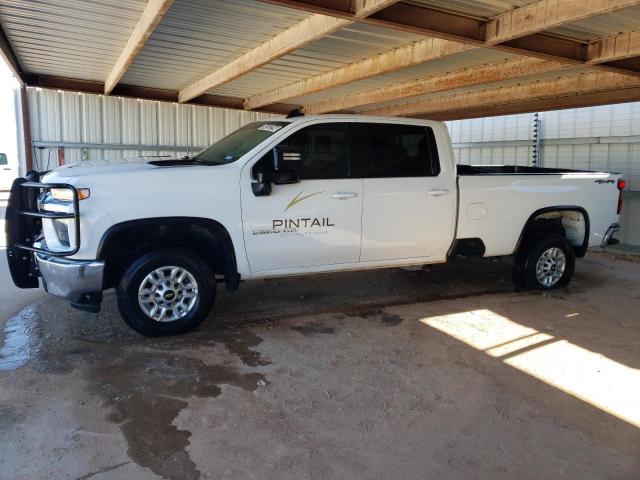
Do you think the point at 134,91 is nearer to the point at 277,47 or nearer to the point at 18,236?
the point at 277,47

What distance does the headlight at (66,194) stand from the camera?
14.9ft

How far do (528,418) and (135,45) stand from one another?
6145 millimetres

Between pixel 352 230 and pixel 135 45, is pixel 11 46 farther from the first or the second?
pixel 352 230

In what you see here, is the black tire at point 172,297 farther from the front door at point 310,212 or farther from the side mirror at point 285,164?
the side mirror at point 285,164

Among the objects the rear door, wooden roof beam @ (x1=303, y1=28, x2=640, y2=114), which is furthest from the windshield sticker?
wooden roof beam @ (x1=303, y1=28, x2=640, y2=114)

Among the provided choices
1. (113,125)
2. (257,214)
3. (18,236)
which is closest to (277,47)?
(257,214)

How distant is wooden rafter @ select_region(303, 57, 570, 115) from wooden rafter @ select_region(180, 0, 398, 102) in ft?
9.66

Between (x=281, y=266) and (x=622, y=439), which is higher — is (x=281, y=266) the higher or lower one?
the higher one

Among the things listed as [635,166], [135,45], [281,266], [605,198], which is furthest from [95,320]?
[635,166]

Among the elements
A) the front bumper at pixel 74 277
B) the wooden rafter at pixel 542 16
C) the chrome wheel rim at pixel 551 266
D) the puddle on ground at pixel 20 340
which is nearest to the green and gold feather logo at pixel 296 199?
the front bumper at pixel 74 277

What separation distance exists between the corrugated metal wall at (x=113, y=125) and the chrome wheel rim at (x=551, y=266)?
864 cm

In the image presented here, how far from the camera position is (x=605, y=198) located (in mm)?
7211

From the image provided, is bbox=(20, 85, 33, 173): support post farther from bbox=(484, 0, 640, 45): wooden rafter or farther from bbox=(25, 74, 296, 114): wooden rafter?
bbox=(484, 0, 640, 45): wooden rafter

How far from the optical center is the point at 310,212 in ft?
17.7
